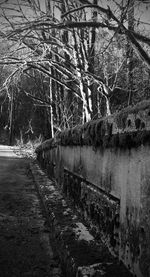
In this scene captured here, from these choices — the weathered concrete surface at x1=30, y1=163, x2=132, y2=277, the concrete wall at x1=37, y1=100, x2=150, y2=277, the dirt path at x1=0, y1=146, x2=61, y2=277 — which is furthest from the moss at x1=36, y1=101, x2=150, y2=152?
the dirt path at x1=0, y1=146, x2=61, y2=277

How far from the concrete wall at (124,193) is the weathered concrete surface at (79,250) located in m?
0.05

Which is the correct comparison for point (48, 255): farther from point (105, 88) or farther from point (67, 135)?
point (105, 88)

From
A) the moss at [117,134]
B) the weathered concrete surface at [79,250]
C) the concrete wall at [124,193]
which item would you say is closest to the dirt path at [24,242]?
the weathered concrete surface at [79,250]

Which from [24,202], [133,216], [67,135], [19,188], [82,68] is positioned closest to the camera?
[133,216]

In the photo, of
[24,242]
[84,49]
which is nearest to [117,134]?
[24,242]

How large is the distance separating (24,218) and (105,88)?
2563 millimetres

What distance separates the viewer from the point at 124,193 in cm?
119

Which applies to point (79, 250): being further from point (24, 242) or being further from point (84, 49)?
point (84, 49)

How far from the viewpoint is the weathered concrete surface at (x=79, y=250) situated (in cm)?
115

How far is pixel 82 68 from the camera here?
4594 millimetres

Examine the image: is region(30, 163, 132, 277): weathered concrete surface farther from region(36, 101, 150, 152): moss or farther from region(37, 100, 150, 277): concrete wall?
region(36, 101, 150, 152): moss

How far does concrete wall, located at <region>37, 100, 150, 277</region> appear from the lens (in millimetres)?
974

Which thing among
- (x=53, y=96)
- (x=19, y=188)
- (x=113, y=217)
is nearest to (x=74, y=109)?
(x=53, y=96)

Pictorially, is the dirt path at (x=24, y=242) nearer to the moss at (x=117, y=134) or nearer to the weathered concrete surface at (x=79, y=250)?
the weathered concrete surface at (x=79, y=250)
